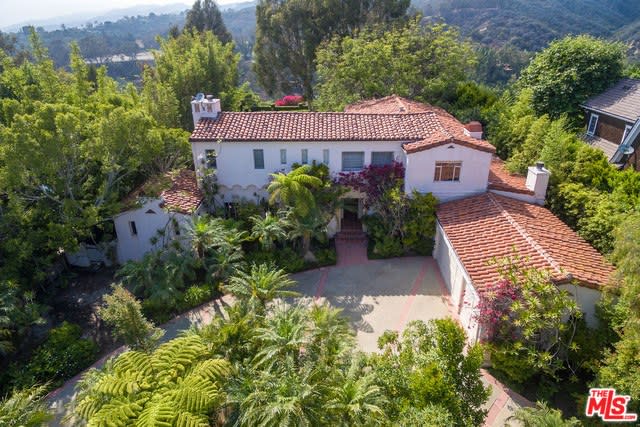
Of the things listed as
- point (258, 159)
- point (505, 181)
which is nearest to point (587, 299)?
point (505, 181)

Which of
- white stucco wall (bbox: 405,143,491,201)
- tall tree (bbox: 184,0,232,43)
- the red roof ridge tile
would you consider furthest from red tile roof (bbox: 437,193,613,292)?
tall tree (bbox: 184,0,232,43)

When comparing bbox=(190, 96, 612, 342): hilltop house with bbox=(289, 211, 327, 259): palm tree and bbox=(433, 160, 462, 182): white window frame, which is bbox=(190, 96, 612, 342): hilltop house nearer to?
bbox=(433, 160, 462, 182): white window frame

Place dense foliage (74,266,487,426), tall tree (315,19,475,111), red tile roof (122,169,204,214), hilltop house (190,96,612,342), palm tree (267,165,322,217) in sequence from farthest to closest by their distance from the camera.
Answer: tall tree (315,19,475,111), red tile roof (122,169,204,214), palm tree (267,165,322,217), hilltop house (190,96,612,342), dense foliage (74,266,487,426)

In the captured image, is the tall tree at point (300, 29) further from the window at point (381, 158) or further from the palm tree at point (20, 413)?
the palm tree at point (20, 413)

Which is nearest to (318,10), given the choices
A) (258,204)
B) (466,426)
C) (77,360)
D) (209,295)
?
(258,204)

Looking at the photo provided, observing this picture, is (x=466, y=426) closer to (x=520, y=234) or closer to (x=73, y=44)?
(x=520, y=234)

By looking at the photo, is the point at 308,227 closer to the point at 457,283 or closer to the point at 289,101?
the point at 457,283
